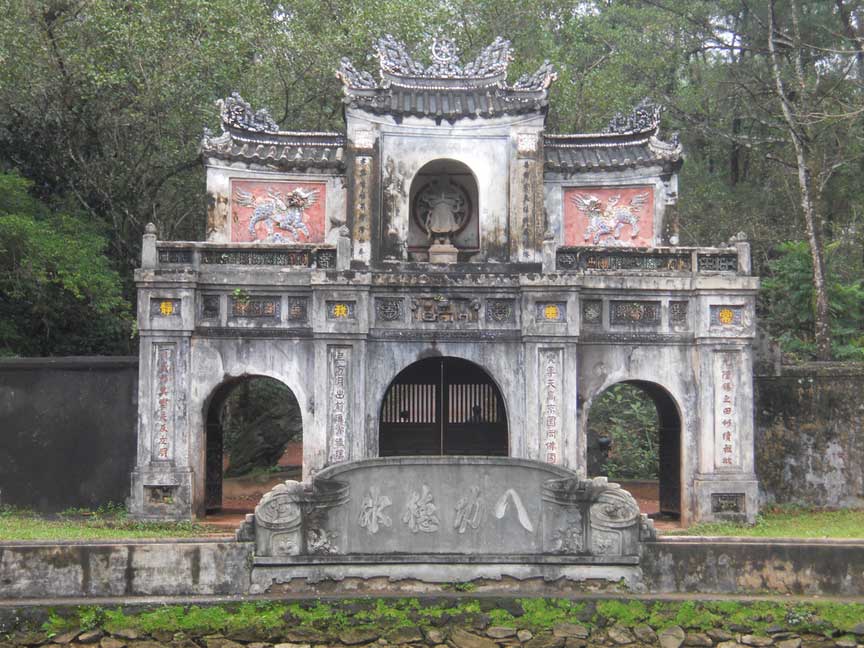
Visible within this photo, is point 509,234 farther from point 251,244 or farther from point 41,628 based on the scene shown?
Answer: point 41,628

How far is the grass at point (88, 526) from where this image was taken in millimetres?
15031

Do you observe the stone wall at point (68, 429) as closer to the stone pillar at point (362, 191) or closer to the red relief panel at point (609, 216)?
the stone pillar at point (362, 191)

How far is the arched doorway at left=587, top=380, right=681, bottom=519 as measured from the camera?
1917 cm

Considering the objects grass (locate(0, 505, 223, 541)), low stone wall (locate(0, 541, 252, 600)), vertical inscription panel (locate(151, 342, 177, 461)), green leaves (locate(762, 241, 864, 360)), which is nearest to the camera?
low stone wall (locate(0, 541, 252, 600))

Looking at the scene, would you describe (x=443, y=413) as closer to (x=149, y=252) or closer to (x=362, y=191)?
(x=362, y=191)

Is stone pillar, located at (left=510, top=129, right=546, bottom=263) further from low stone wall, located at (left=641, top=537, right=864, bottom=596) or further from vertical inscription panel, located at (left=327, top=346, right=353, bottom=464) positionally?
low stone wall, located at (left=641, top=537, right=864, bottom=596)

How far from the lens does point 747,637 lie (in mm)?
11641

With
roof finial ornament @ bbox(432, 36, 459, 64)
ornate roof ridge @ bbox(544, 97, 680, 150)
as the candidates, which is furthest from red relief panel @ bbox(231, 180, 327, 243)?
ornate roof ridge @ bbox(544, 97, 680, 150)

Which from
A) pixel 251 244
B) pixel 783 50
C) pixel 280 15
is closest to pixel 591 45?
pixel 783 50

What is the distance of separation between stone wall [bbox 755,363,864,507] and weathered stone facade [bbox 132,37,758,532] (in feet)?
6.07

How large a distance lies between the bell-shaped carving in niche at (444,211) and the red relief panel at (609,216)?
1.88 metres

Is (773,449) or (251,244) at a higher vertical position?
(251,244)

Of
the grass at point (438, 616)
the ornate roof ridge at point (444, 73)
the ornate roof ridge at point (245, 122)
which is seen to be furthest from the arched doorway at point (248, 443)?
the grass at point (438, 616)

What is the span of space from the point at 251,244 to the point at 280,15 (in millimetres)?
14872
